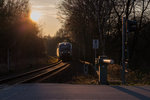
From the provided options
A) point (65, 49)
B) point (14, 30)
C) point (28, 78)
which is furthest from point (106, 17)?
point (65, 49)

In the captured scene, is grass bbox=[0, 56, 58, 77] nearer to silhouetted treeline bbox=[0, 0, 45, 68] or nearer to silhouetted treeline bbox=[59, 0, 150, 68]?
silhouetted treeline bbox=[0, 0, 45, 68]

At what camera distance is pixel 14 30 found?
27.8 meters

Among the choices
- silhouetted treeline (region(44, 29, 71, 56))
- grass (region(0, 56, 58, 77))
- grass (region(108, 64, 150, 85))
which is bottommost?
grass (region(0, 56, 58, 77))

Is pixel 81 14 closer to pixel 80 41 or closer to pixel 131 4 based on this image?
pixel 131 4

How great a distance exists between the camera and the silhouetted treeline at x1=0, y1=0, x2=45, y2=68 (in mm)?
24875

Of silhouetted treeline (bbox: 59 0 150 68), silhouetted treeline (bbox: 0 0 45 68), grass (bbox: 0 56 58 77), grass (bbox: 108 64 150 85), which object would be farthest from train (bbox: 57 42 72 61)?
grass (bbox: 108 64 150 85)

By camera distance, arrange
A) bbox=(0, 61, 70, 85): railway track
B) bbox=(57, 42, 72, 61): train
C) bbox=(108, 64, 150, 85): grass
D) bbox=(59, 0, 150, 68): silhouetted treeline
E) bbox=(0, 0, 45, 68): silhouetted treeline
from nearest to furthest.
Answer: bbox=(108, 64, 150, 85): grass, bbox=(0, 61, 70, 85): railway track, bbox=(0, 0, 45, 68): silhouetted treeline, bbox=(59, 0, 150, 68): silhouetted treeline, bbox=(57, 42, 72, 61): train

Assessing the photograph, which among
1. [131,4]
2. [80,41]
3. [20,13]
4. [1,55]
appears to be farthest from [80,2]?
[80,41]

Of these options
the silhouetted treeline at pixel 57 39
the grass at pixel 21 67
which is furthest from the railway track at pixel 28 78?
the silhouetted treeline at pixel 57 39

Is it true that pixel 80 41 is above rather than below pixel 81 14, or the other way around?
below

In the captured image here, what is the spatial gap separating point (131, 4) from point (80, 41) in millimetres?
27225

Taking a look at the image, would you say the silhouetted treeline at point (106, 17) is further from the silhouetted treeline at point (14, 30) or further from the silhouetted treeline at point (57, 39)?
the silhouetted treeline at point (57, 39)

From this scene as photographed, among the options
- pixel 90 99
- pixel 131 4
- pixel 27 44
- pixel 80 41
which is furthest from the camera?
pixel 80 41

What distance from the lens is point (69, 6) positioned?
1270 inches
